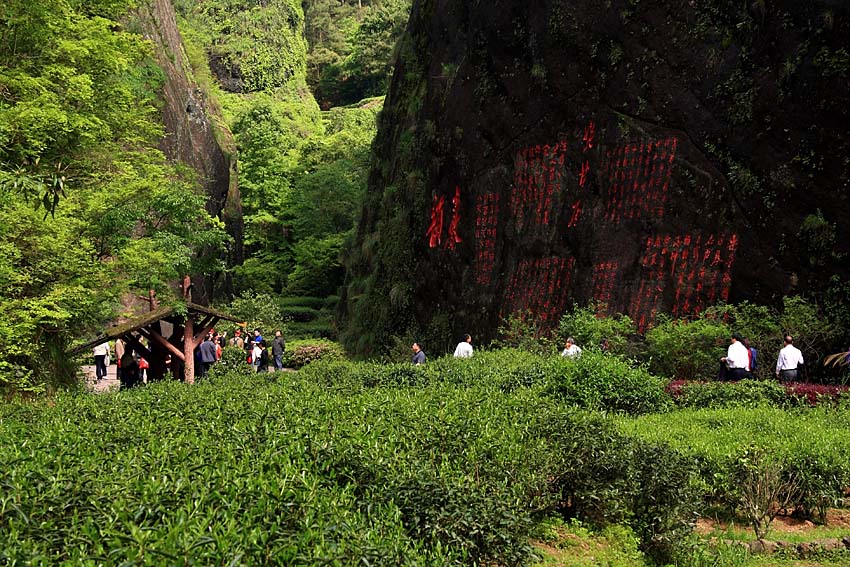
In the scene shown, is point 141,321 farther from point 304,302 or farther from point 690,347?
point 304,302

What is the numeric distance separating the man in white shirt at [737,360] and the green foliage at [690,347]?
3.64 feet

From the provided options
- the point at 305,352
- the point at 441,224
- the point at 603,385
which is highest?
the point at 441,224

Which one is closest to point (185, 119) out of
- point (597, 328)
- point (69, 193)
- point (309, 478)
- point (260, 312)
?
point (260, 312)

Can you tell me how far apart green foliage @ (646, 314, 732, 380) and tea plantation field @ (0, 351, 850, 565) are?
14.1 feet

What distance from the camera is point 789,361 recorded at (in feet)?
36.9

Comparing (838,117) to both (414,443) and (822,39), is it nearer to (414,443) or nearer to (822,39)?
(822,39)

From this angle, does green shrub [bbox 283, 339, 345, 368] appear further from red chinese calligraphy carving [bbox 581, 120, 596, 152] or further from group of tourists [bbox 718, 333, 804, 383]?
group of tourists [bbox 718, 333, 804, 383]

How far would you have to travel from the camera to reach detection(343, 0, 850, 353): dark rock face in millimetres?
12523

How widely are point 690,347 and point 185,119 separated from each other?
2092 cm

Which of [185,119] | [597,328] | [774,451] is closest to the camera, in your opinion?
[774,451]

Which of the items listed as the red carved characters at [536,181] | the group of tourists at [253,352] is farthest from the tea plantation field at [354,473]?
the red carved characters at [536,181]

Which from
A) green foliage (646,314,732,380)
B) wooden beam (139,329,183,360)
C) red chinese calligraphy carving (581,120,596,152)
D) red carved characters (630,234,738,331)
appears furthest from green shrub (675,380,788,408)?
wooden beam (139,329,183,360)

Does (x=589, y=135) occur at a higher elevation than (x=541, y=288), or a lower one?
higher

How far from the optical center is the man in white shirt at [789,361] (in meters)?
11.2
